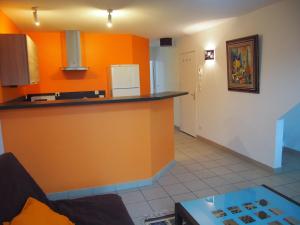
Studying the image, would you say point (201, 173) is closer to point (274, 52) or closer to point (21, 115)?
point (274, 52)

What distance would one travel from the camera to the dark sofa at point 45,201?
165 centimetres

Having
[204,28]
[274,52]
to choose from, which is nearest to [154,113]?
[274,52]

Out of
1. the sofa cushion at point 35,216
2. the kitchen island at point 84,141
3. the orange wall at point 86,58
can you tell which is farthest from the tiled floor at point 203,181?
the orange wall at point 86,58

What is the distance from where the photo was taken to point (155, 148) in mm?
3389

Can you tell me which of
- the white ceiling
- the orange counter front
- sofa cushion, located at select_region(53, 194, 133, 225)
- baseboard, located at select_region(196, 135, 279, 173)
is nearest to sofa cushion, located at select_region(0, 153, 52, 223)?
sofa cushion, located at select_region(53, 194, 133, 225)

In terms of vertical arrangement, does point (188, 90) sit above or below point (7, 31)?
below

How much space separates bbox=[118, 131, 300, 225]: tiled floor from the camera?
9.16 ft

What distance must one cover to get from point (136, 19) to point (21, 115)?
231 centimetres

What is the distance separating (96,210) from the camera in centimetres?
200

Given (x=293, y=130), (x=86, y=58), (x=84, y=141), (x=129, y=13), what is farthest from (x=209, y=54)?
(x=84, y=141)

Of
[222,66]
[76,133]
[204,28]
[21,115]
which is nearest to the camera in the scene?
[21,115]

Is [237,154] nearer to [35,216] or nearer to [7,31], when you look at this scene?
[35,216]

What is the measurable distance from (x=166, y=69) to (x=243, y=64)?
11.0 feet

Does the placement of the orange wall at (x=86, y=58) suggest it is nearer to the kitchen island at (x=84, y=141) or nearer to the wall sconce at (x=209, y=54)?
the wall sconce at (x=209, y=54)
